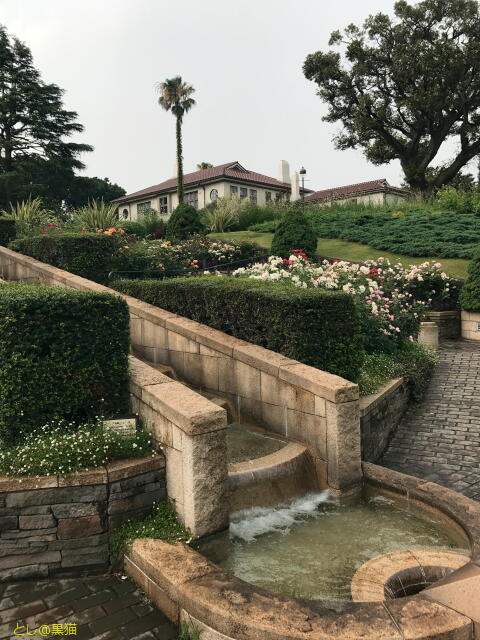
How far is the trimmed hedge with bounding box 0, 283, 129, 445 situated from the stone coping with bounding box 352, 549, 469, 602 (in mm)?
2480

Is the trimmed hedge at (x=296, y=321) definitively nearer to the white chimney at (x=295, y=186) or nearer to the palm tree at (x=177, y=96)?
the palm tree at (x=177, y=96)

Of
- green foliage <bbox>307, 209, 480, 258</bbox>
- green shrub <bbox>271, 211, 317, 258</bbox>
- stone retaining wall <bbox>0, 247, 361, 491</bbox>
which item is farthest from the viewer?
green shrub <bbox>271, 211, 317, 258</bbox>

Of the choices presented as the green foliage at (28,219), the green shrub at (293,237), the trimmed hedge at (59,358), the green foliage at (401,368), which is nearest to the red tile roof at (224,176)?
the green shrub at (293,237)

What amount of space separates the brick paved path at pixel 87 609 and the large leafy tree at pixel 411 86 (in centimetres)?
3222

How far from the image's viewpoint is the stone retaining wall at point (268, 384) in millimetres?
4641

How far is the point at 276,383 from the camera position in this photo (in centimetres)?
523

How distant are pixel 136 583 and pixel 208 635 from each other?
894mm

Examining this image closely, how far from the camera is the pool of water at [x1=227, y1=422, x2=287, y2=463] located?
4836mm

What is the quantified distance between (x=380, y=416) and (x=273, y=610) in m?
3.92

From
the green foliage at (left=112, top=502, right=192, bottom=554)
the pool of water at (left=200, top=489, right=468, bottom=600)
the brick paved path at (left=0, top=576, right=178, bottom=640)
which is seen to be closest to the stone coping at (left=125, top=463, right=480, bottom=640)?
the brick paved path at (left=0, top=576, right=178, bottom=640)

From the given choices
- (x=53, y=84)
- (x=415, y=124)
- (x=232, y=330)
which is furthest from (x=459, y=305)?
(x=53, y=84)

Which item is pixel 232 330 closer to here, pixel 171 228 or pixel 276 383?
pixel 276 383

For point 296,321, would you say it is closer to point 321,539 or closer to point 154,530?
point 321,539

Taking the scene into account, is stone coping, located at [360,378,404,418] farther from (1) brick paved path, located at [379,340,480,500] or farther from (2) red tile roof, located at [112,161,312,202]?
(2) red tile roof, located at [112,161,312,202]
